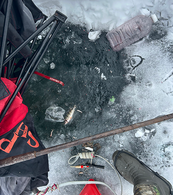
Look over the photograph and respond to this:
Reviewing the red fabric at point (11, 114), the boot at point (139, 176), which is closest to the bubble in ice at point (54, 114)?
the red fabric at point (11, 114)

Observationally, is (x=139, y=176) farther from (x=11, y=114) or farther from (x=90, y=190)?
(x=11, y=114)

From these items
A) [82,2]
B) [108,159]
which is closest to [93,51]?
[82,2]

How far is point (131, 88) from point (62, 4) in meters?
1.55

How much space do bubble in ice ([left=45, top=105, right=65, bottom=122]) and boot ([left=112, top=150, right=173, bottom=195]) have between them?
0.95 metres

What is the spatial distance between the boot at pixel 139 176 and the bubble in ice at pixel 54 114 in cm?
95

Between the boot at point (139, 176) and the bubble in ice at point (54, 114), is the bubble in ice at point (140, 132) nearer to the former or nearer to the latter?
the boot at point (139, 176)

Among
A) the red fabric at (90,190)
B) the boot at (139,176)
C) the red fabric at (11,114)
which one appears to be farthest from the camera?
the red fabric at (90,190)

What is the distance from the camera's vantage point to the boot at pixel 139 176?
168cm

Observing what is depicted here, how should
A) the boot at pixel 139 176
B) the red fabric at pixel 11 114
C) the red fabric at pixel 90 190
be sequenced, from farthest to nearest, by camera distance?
the red fabric at pixel 90 190, the boot at pixel 139 176, the red fabric at pixel 11 114

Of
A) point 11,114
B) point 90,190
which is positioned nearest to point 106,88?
point 11,114

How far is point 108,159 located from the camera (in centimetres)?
196

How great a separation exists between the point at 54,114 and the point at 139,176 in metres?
1.44

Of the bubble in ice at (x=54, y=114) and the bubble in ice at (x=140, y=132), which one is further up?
the bubble in ice at (x=54, y=114)

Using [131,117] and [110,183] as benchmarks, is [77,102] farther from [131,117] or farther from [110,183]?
[110,183]
